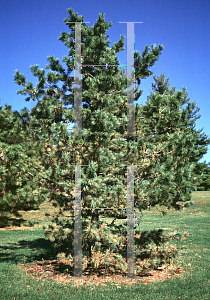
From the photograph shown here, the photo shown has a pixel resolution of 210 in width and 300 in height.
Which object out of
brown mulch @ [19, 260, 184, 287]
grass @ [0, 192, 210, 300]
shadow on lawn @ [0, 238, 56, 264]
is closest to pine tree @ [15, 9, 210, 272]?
brown mulch @ [19, 260, 184, 287]

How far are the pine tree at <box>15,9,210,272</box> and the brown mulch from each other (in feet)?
0.90

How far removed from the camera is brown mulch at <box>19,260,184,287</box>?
218 inches

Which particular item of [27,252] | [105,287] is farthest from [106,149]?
[27,252]

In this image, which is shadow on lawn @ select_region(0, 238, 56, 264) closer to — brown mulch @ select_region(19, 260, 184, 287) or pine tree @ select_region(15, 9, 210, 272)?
brown mulch @ select_region(19, 260, 184, 287)

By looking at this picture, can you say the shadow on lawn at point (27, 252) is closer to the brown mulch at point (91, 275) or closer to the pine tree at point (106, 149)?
the brown mulch at point (91, 275)

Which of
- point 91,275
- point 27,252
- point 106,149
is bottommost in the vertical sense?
point 27,252

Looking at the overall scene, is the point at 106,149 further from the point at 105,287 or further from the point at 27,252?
the point at 27,252

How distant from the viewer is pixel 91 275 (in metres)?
5.89

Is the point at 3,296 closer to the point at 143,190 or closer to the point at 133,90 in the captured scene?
the point at 143,190

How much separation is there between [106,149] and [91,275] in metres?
2.75

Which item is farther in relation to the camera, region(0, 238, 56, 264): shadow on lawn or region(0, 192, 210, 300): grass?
A: region(0, 238, 56, 264): shadow on lawn

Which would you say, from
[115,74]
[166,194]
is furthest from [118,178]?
[115,74]

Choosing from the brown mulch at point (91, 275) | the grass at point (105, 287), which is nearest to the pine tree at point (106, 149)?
the brown mulch at point (91, 275)

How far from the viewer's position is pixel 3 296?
15.6 ft
